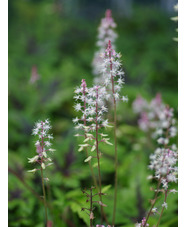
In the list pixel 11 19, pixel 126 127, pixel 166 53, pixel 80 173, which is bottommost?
pixel 80 173

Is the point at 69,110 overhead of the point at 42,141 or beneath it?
overhead

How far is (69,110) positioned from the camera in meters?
4.93

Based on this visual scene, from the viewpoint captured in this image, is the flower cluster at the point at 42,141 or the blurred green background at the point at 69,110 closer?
the flower cluster at the point at 42,141

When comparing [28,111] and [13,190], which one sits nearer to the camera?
[13,190]

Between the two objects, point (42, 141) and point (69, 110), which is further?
point (69, 110)

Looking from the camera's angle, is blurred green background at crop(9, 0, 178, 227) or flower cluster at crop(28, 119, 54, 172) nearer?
flower cluster at crop(28, 119, 54, 172)

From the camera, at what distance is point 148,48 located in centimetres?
805

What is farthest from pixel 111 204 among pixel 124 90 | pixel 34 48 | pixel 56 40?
pixel 56 40

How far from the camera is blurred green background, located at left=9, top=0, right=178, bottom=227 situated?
2535 mm

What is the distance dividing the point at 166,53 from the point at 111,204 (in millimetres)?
6025

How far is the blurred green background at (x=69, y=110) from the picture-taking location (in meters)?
2.54

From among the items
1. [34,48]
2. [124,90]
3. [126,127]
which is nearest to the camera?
[126,127]

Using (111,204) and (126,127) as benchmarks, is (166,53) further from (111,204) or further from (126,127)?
(111,204)
